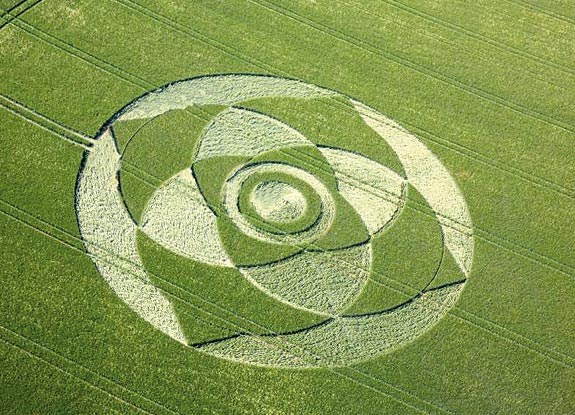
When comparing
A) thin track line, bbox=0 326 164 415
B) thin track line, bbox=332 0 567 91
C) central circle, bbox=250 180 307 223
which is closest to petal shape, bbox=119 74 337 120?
central circle, bbox=250 180 307 223

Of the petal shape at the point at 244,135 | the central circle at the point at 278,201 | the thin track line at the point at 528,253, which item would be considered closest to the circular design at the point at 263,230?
the central circle at the point at 278,201

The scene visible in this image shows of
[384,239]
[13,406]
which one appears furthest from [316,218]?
[13,406]

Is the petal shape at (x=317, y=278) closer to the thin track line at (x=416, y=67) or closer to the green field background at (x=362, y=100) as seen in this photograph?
the green field background at (x=362, y=100)

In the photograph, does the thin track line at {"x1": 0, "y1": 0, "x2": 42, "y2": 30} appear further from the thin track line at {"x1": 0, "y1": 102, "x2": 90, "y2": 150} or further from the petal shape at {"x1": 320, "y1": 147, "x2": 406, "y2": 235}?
the petal shape at {"x1": 320, "y1": 147, "x2": 406, "y2": 235}

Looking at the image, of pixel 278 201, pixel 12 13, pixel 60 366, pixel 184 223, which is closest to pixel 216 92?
pixel 278 201

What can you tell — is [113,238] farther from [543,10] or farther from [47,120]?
[543,10]

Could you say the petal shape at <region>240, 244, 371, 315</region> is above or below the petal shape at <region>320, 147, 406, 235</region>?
below
